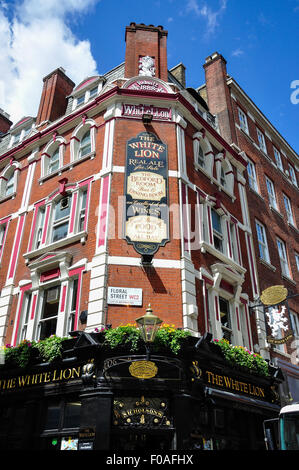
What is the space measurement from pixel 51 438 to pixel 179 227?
7.07m

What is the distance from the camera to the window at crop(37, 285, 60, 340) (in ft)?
41.6

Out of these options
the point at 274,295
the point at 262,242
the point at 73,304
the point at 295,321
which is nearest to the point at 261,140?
the point at 262,242

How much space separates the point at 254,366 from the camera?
12.7 metres

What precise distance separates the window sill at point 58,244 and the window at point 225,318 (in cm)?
531

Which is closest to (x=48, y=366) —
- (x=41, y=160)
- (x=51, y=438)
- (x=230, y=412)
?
(x=51, y=438)

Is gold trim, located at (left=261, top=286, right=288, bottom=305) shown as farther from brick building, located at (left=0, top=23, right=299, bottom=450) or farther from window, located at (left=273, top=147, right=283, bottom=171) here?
window, located at (left=273, top=147, right=283, bottom=171)

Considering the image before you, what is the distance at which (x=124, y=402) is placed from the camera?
31.8 ft

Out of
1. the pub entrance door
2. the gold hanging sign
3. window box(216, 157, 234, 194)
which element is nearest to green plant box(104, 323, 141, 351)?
the gold hanging sign

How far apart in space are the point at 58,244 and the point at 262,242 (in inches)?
389

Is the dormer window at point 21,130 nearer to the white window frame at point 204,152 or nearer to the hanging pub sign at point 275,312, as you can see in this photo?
the white window frame at point 204,152

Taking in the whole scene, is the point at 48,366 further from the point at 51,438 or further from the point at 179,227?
the point at 179,227

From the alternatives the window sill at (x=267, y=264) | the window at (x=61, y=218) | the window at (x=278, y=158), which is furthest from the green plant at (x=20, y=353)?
the window at (x=278, y=158)

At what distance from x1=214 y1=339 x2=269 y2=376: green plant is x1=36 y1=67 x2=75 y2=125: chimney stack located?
1316 centimetres

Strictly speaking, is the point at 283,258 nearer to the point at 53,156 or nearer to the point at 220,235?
the point at 220,235
